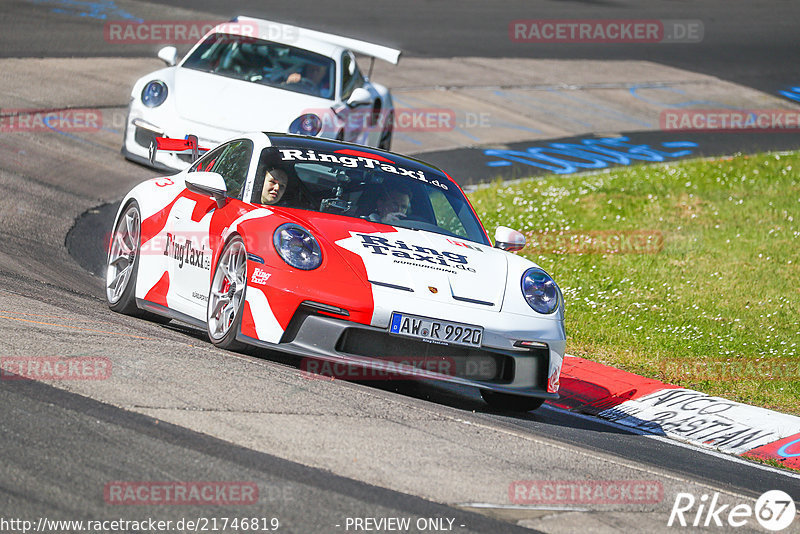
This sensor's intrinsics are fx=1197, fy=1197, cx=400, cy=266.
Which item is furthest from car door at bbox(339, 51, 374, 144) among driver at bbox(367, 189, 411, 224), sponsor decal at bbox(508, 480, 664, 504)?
sponsor decal at bbox(508, 480, 664, 504)

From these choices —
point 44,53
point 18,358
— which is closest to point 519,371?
point 18,358

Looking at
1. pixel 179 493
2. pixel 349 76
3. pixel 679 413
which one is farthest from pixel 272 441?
pixel 349 76

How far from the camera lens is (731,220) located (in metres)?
14.3

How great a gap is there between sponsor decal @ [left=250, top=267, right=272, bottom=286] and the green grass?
3.80 meters

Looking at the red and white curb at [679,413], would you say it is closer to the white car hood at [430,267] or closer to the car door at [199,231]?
the white car hood at [430,267]

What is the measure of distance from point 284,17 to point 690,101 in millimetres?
8424

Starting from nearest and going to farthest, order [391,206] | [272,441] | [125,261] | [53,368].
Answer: [272,441] < [53,368] < [391,206] < [125,261]

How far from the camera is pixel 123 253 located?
28.1 feet

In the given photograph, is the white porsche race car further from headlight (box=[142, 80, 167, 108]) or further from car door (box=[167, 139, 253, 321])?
car door (box=[167, 139, 253, 321])

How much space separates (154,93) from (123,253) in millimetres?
4967

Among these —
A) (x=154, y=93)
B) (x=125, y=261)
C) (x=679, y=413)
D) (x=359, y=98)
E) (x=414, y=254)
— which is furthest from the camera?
(x=359, y=98)

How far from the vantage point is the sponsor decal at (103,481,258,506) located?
14.4 ft

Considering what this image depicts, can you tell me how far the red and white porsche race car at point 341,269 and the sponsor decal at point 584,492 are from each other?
1427 millimetres

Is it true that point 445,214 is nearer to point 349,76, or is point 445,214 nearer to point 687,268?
point 687,268
